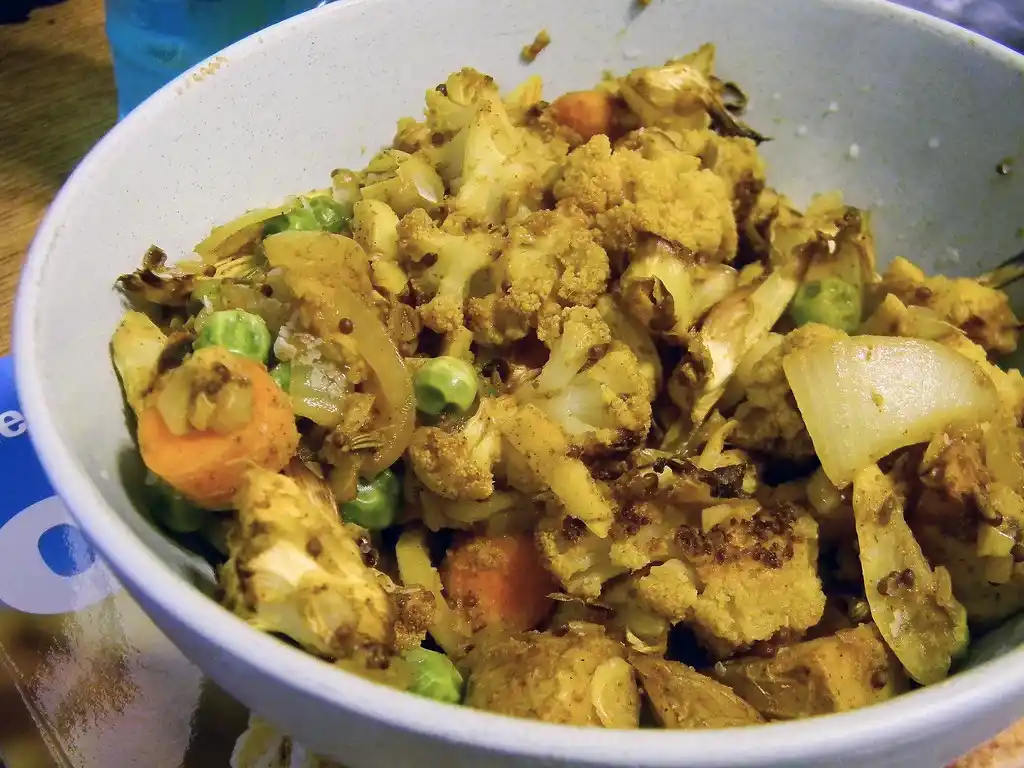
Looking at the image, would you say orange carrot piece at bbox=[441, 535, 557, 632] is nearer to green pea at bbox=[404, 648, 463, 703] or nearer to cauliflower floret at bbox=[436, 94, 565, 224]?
green pea at bbox=[404, 648, 463, 703]

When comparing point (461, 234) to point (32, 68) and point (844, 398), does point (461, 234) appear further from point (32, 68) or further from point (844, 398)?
point (32, 68)

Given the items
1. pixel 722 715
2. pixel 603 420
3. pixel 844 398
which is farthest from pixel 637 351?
pixel 722 715

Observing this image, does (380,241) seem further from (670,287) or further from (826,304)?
(826,304)

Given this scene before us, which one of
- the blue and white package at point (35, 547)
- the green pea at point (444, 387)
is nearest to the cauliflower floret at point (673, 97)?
the green pea at point (444, 387)

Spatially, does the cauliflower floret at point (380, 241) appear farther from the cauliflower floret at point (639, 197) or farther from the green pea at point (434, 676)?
the green pea at point (434, 676)

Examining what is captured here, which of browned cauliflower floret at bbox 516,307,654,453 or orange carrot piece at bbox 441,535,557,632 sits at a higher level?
browned cauliflower floret at bbox 516,307,654,453

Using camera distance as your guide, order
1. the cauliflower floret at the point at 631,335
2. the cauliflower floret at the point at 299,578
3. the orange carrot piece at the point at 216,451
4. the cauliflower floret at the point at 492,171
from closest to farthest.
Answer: the cauliflower floret at the point at 299,578, the orange carrot piece at the point at 216,451, the cauliflower floret at the point at 631,335, the cauliflower floret at the point at 492,171

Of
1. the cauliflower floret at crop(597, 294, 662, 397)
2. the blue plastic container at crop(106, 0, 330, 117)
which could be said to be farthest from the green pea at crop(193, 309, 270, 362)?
the blue plastic container at crop(106, 0, 330, 117)

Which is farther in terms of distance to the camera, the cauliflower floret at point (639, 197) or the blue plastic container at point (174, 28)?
the blue plastic container at point (174, 28)
